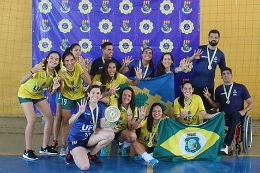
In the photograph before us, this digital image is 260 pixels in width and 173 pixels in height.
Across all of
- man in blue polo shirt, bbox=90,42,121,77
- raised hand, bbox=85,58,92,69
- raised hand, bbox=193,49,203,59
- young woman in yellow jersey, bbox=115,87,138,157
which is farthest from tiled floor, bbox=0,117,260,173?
raised hand, bbox=193,49,203,59

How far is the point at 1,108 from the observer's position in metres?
8.37

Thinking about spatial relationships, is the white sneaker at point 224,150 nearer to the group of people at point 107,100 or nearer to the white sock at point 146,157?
the group of people at point 107,100

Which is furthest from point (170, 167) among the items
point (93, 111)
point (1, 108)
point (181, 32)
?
point (1, 108)

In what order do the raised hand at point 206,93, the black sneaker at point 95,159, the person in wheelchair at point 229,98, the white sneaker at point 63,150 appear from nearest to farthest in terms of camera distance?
the black sneaker at point 95,159, the white sneaker at point 63,150, the person in wheelchair at point 229,98, the raised hand at point 206,93

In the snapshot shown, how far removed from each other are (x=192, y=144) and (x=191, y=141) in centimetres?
4

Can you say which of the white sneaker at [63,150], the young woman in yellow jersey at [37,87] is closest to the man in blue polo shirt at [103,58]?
the young woman in yellow jersey at [37,87]

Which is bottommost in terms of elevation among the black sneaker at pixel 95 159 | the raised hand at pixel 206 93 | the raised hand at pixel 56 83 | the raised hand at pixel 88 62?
the black sneaker at pixel 95 159

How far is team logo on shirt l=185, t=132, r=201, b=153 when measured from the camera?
5883 millimetres

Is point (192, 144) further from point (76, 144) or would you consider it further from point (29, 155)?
point (29, 155)

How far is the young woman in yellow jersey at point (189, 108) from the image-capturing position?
6.13 m

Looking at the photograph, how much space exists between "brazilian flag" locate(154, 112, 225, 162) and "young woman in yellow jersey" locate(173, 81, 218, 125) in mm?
248

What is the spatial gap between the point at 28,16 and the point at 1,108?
1834 millimetres

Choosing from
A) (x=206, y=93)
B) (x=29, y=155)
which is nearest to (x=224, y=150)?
(x=206, y=93)

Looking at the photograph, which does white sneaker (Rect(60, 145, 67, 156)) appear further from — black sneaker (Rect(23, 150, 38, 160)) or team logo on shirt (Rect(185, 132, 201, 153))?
team logo on shirt (Rect(185, 132, 201, 153))
